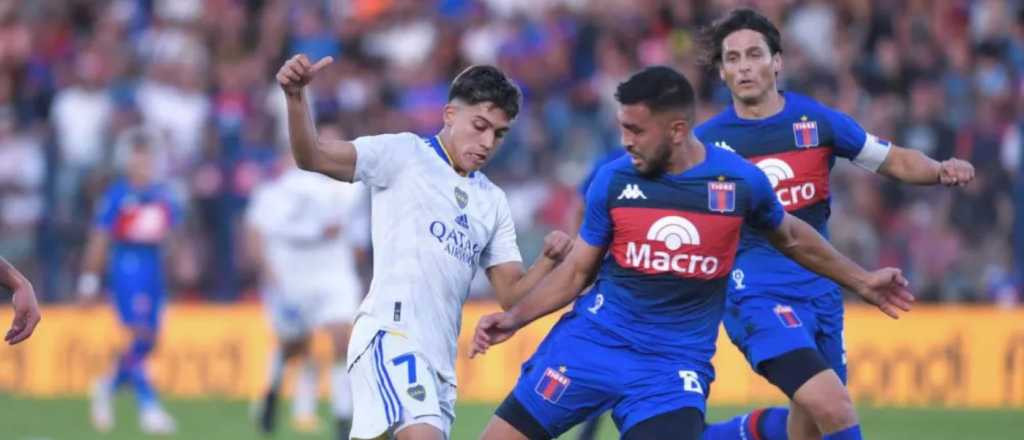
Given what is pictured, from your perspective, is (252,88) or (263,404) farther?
(252,88)

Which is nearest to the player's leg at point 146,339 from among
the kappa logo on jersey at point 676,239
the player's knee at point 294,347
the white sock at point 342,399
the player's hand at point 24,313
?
the player's knee at point 294,347

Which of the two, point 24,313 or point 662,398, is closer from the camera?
point 662,398

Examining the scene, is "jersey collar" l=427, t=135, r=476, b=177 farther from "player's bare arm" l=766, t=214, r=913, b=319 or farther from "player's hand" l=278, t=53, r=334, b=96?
"player's bare arm" l=766, t=214, r=913, b=319

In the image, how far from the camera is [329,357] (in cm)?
1823

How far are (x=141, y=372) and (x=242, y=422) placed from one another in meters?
0.98

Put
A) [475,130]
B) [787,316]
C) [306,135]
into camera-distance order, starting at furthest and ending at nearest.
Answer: [787,316]
[475,130]
[306,135]

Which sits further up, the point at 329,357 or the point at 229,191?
the point at 229,191

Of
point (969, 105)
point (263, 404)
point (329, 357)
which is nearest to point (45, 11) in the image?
point (329, 357)

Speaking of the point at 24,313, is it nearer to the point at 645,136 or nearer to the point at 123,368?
the point at 645,136

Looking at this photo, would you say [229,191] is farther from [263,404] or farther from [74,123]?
[263,404]

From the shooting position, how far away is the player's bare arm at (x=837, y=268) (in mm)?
8266

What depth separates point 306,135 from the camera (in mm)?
7750

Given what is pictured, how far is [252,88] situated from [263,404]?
6.08 meters

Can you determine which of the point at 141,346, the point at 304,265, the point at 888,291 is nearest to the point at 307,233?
the point at 304,265
